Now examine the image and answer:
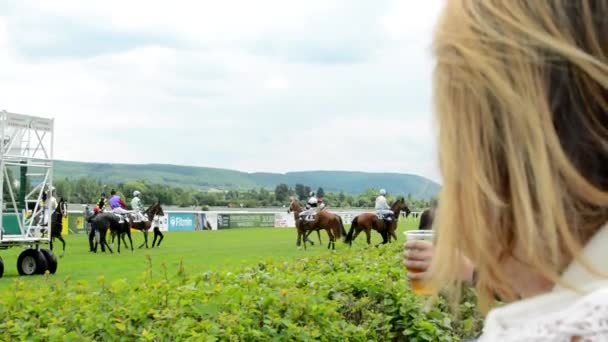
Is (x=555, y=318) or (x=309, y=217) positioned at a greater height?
(x=555, y=318)

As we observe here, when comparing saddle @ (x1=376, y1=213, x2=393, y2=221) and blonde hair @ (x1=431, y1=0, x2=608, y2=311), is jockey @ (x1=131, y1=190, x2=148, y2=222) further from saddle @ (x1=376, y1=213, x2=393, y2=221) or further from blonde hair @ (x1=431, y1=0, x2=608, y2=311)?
blonde hair @ (x1=431, y1=0, x2=608, y2=311)

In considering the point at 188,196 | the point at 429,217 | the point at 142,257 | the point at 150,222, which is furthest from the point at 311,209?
the point at 188,196

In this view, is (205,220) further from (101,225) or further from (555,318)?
(555,318)

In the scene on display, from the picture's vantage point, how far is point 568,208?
0.85 metres

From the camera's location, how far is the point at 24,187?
1552 centimetres

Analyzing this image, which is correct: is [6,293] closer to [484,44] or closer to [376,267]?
[376,267]

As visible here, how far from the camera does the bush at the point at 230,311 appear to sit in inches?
114

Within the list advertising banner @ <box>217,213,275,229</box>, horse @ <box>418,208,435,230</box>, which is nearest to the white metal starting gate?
horse @ <box>418,208,435,230</box>

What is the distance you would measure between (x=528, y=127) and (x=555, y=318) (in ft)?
0.68

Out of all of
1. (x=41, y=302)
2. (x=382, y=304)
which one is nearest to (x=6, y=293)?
(x=41, y=302)

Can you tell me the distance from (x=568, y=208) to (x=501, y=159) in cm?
9

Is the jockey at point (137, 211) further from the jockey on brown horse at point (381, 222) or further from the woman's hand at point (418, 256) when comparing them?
the woman's hand at point (418, 256)

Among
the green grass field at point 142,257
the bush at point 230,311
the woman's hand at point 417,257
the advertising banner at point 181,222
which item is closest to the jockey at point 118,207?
the green grass field at point 142,257

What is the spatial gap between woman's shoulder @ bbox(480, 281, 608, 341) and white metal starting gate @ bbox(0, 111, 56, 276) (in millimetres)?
15188
